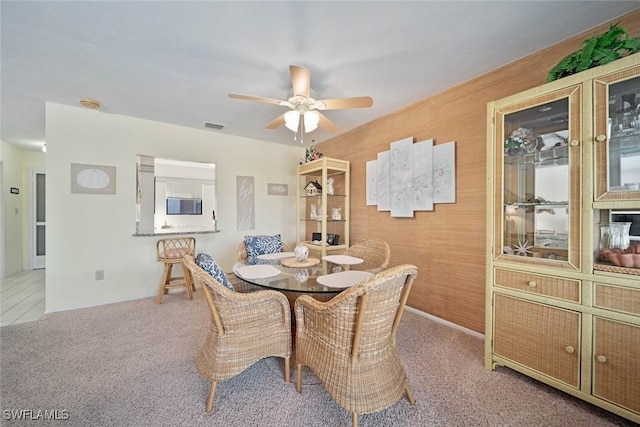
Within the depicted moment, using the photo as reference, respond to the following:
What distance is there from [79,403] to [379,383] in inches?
73.6

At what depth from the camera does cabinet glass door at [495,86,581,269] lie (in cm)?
152

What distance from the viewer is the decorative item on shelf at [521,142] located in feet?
5.81

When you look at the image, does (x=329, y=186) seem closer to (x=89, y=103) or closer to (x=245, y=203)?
(x=245, y=203)

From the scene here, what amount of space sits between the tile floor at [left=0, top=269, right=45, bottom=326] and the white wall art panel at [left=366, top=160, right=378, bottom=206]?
4226mm

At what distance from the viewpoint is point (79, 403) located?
1.54 meters

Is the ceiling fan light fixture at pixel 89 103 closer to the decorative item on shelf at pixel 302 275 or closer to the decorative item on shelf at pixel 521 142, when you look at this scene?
the decorative item on shelf at pixel 302 275

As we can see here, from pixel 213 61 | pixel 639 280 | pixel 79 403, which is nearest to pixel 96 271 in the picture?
pixel 79 403

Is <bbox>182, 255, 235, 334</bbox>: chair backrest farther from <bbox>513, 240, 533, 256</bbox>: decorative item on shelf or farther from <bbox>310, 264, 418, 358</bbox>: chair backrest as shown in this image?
<bbox>513, 240, 533, 256</bbox>: decorative item on shelf

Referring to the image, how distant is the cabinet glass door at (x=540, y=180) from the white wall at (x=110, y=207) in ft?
11.9

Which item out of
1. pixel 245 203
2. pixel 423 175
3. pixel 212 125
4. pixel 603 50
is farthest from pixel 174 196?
pixel 603 50

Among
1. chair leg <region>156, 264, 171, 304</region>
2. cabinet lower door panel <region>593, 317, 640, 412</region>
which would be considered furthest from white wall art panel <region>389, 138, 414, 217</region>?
chair leg <region>156, 264, 171, 304</region>

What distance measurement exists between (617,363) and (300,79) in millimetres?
2580

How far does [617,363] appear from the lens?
135cm

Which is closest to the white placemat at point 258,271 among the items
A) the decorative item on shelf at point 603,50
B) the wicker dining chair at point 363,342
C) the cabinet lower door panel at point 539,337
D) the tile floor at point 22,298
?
the wicker dining chair at point 363,342
